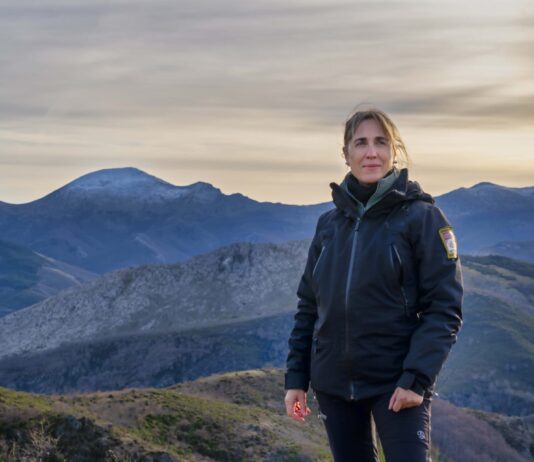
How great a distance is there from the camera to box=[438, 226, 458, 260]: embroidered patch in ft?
17.2

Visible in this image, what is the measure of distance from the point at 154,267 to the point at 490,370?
6323 cm

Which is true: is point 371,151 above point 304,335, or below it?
above

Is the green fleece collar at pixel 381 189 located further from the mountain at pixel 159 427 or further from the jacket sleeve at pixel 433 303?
the mountain at pixel 159 427

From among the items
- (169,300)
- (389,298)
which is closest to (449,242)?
(389,298)

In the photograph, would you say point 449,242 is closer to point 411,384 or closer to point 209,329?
point 411,384

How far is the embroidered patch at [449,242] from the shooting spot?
525 centimetres

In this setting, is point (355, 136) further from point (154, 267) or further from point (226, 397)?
point (154, 267)

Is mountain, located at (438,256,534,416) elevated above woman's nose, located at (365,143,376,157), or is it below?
below

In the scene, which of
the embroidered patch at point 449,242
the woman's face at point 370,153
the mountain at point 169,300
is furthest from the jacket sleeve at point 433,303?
the mountain at point 169,300

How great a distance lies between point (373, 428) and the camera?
5.62 metres

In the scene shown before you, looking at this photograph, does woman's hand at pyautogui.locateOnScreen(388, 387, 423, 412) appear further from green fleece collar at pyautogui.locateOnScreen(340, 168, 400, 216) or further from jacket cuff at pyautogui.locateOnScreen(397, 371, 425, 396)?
green fleece collar at pyautogui.locateOnScreen(340, 168, 400, 216)

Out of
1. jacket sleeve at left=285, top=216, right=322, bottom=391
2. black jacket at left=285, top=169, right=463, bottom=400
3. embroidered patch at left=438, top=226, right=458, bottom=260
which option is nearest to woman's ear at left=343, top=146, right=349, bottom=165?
black jacket at left=285, top=169, right=463, bottom=400

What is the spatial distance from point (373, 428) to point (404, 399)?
625mm

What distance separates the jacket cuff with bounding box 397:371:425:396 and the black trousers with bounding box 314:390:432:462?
136 mm
